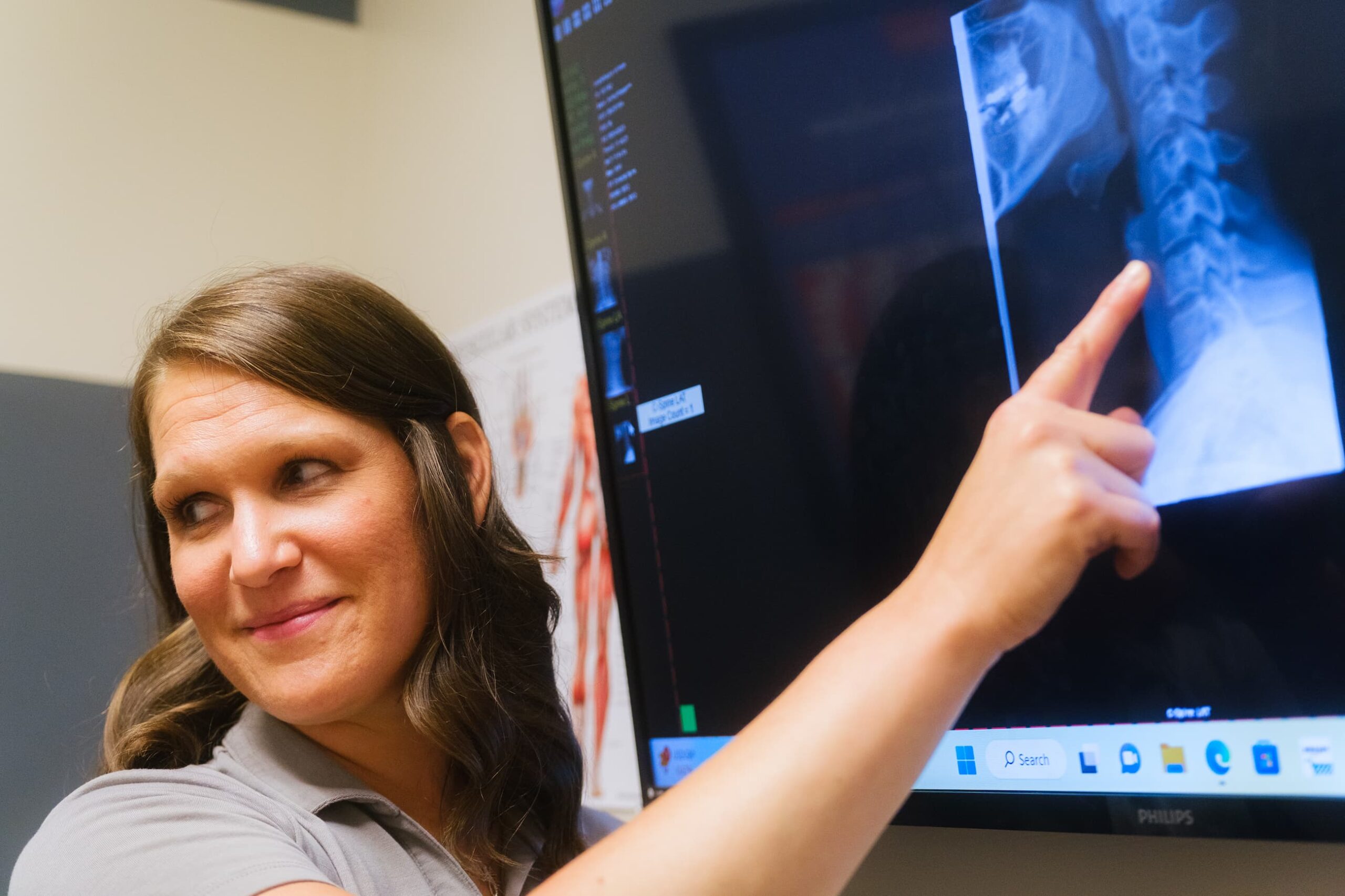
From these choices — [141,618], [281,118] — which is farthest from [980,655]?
[281,118]

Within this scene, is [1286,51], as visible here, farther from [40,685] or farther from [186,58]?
[186,58]

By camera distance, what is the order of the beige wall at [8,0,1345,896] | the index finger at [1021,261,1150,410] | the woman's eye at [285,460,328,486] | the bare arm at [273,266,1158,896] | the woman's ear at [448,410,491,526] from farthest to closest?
the beige wall at [8,0,1345,896]
the woman's ear at [448,410,491,526]
the woman's eye at [285,460,328,486]
the index finger at [1021,261,1150,410]
the bare arm at [273,266,1158,896]

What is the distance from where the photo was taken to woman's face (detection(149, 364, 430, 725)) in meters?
1.02

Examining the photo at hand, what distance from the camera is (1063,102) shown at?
93 cm

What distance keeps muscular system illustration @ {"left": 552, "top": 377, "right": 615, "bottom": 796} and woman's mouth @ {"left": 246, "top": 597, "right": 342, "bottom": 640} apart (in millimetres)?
691

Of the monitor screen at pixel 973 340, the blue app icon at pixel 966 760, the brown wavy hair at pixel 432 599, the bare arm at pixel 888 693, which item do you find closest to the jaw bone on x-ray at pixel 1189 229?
the monitor screen at pixel 973 340

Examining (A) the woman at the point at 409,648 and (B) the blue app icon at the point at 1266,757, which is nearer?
(A) the woman at the point at 409,648

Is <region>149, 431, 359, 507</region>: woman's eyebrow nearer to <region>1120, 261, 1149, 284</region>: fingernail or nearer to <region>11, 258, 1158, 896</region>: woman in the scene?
<region>11, 258, 1158, 896</region>: woman

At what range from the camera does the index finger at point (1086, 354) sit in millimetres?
743

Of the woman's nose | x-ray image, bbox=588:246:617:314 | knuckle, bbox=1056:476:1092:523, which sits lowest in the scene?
knuckle, bbox=1056:476:1092:523

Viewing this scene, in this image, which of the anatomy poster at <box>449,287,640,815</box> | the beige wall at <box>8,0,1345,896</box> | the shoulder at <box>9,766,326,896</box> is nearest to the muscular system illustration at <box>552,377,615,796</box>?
the anatomy poster at <box>449,287,640,815</box>

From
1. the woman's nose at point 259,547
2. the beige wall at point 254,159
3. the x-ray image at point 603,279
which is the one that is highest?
the beige wall at point 254,159

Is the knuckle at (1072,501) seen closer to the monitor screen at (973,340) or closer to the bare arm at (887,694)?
the bare arm at (887,694)

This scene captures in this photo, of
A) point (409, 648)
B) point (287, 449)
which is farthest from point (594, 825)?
point (287, 449)
